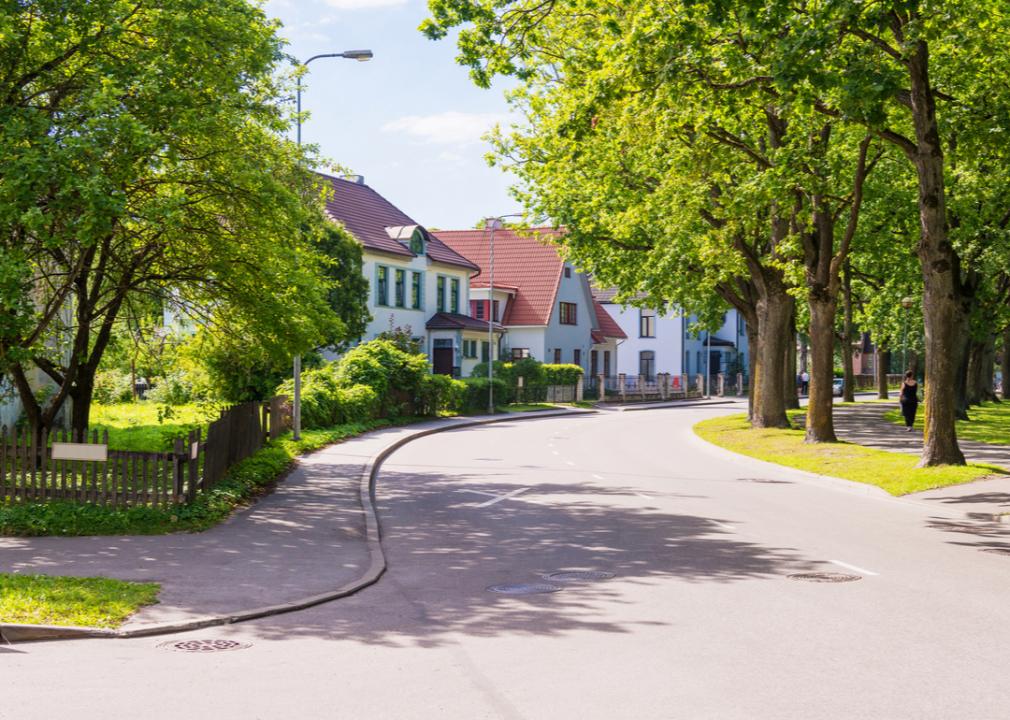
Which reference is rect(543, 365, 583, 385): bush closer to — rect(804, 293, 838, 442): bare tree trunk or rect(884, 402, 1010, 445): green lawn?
rect(884, 402, 1010, 445): green lawn

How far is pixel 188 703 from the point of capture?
6.79 meters

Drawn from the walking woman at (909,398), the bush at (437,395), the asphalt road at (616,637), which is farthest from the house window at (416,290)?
the asphalt road at (616,637)

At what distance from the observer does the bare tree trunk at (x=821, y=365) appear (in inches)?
1086

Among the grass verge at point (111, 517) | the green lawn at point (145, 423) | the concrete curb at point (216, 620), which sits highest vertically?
the green lawn at point (145, 423)

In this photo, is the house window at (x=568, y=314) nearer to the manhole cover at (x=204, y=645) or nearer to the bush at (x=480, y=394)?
the bush at (x=480, y=394)

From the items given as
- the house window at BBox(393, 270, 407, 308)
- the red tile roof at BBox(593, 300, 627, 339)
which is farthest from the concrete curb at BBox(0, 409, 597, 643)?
the red tile roof at BBox(593, 300, 627, 339)

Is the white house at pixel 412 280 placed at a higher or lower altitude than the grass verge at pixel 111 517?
higher

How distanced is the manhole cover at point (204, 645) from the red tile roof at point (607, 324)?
239 ft

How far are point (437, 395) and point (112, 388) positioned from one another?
482 inches

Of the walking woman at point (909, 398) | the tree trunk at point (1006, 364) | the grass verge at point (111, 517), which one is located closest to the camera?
the grass verge at point (111, 517)

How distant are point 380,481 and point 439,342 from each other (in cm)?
3621

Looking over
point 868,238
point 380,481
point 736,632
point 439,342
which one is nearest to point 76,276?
point 380,481

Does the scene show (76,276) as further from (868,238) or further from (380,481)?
(868,238)

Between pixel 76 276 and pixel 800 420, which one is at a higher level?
pixel 76 276
